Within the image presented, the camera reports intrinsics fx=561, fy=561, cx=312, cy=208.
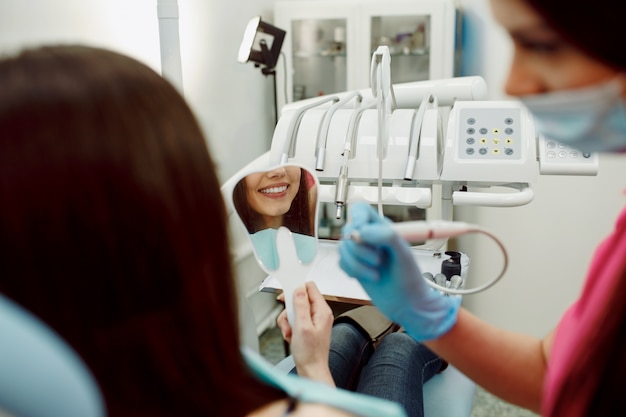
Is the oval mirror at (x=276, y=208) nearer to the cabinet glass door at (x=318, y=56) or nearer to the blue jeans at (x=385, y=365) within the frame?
the blue jeans at (x=385, y=365)

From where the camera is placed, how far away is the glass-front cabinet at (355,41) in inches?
108

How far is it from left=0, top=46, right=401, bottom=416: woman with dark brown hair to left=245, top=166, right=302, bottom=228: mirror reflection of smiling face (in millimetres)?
578

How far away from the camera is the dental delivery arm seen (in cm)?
94

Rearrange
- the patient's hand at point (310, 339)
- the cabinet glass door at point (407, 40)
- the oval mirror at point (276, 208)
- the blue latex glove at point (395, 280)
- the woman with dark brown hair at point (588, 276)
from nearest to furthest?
the woman with dark brown hair at point (588, 276)
the blue latex glove at point (395, 280)
the patient's hand at point (310, 339)
the oval mirror at point (276, 208)
the cabinet glass door at point (407, 40)

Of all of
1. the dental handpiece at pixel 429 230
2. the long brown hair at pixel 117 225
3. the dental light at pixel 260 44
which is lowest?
the dental handpiece at pixel 429 230

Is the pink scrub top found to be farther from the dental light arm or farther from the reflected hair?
the dental light arm

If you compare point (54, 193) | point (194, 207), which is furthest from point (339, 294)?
point (54, 193)

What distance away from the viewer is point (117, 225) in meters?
0.53

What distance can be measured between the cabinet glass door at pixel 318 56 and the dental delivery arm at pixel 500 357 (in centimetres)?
222

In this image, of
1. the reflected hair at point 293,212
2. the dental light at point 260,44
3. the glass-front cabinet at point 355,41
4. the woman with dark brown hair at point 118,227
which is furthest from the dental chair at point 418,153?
the glass-front cabinet at point 355,41

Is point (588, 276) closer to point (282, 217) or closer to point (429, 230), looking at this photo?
point (429, 230)

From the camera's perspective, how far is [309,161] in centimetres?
159

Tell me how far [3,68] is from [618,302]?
77 centimetres

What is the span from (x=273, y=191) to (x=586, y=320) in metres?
0.68
